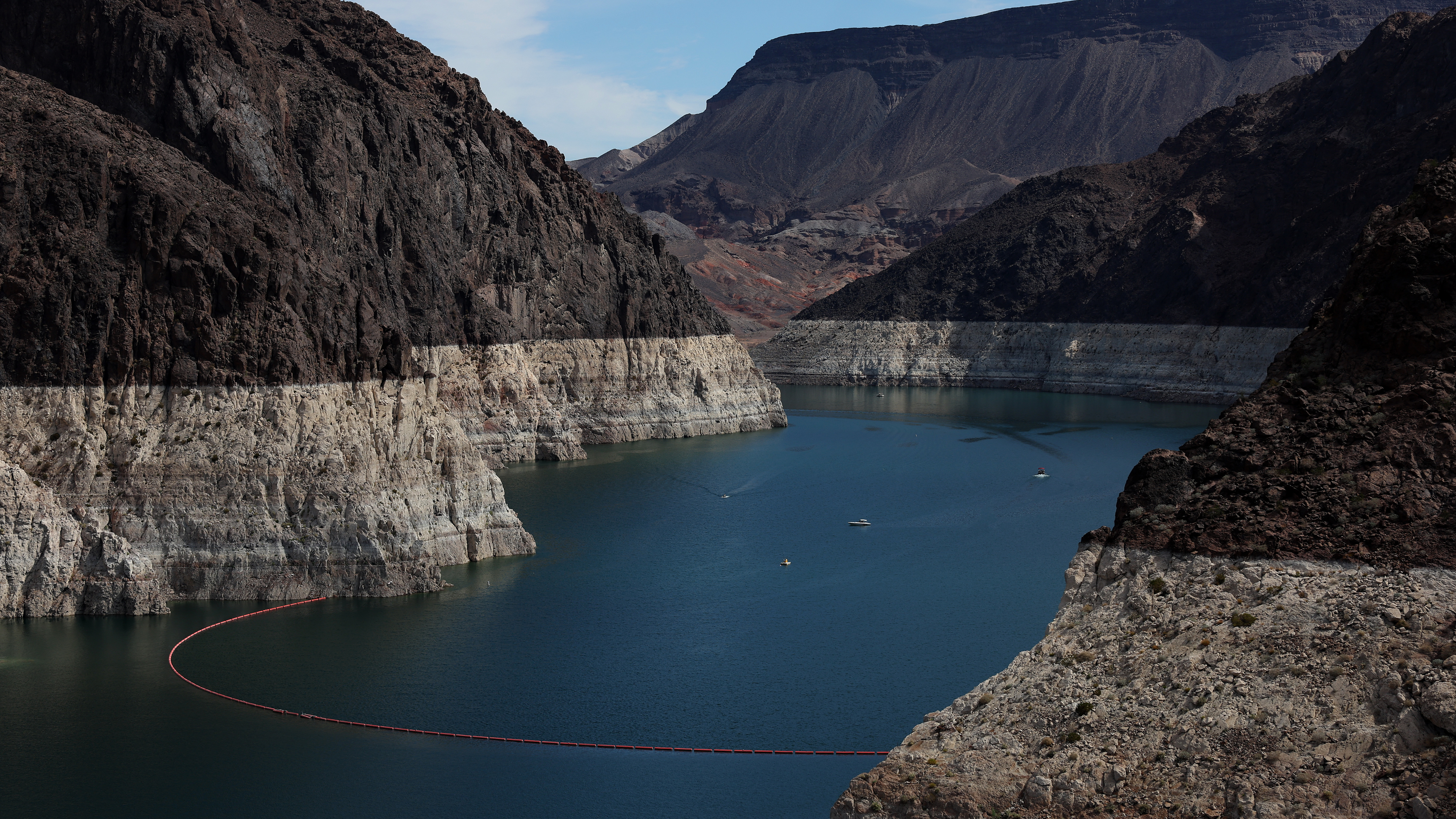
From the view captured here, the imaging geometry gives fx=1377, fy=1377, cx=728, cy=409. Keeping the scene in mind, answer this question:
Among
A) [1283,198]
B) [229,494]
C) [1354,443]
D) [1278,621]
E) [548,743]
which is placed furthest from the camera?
[1283,198]

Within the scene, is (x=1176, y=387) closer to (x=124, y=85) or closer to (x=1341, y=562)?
(x=124, y=85)

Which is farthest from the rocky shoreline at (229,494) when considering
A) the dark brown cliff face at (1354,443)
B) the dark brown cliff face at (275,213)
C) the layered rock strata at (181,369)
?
the dark brown cliff face at (1354,443)

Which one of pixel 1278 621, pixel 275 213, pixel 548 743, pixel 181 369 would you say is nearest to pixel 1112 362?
pixel 275 213

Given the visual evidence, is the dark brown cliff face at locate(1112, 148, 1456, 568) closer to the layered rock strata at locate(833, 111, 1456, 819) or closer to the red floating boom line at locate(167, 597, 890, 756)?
the layered rock strata at locate(833, 111, 1456, 819)

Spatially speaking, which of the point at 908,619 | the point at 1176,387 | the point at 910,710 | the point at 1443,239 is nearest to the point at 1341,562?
the point at 1443,239

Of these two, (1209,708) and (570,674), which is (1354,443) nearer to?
(1209,708)
